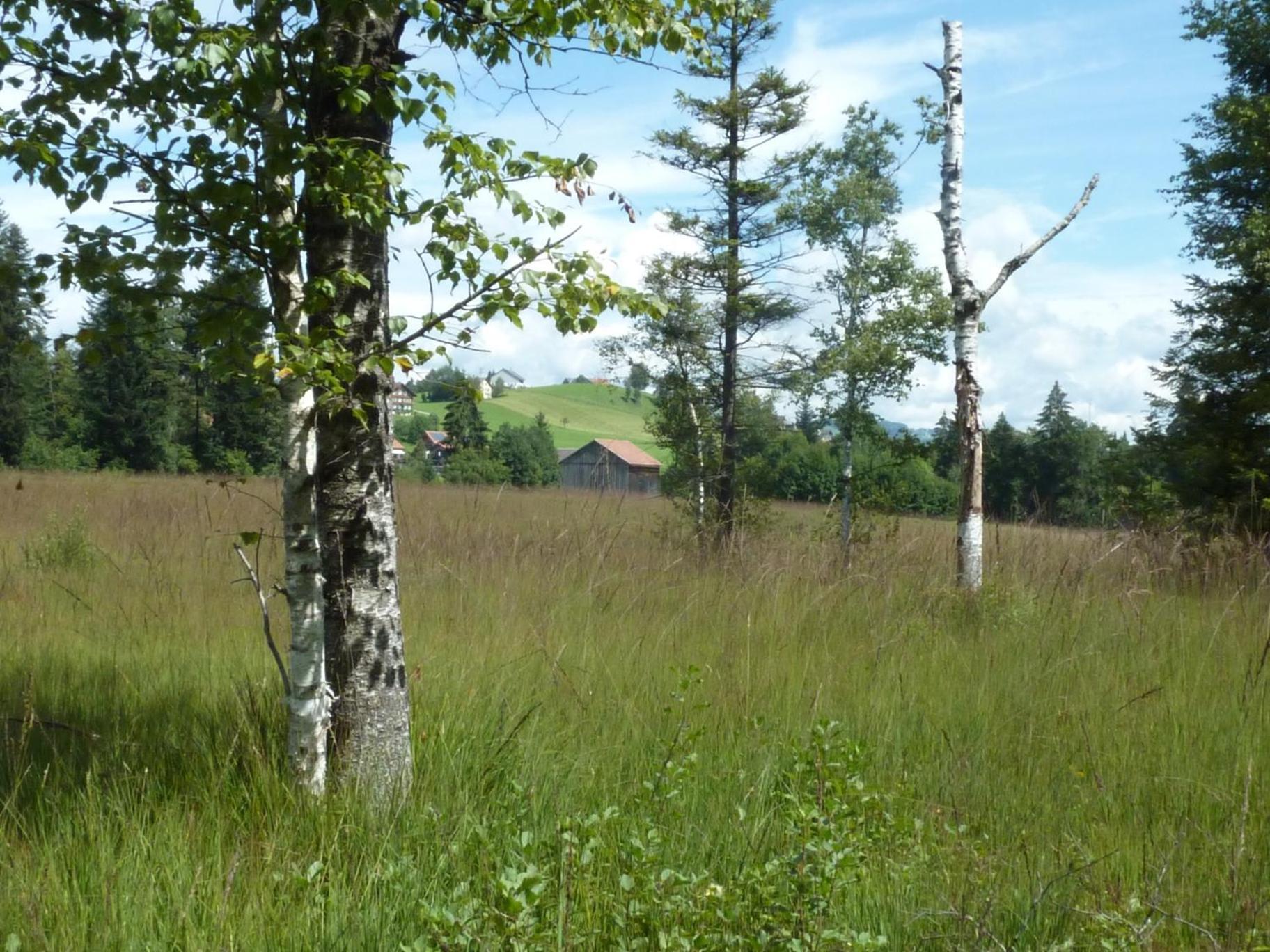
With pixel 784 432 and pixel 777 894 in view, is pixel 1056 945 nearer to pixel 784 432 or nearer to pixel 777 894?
pixel 777 894

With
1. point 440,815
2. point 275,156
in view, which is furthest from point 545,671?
point 275,156

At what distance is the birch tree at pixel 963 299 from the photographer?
293 inches

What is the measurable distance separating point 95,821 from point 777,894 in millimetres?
1995

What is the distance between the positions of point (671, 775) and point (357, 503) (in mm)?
1370

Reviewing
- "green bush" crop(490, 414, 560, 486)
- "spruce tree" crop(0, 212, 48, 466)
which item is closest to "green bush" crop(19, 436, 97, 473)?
"spruce tree" crop(0, 212, 48, 466)

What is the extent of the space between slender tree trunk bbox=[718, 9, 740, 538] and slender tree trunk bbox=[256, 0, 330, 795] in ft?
38.9

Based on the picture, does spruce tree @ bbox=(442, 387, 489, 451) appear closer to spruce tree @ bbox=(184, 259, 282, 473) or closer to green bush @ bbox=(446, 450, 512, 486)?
green bush @ bbox=(446, 450, 512, 486)

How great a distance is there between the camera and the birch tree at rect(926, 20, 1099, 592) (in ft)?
24.4

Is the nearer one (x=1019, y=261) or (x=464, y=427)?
(x=1019, y=261)

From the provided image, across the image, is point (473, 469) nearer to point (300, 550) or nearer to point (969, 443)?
point (969, 443)

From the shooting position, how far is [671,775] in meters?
3.24

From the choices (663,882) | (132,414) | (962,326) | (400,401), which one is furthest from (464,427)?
(663,882)

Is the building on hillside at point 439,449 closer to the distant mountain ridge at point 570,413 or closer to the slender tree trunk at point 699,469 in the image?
the slender tree trunk at point 699,469

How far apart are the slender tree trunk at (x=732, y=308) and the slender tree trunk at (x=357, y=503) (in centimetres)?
1171
